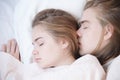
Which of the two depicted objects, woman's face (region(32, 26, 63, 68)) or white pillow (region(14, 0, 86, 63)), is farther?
white pillow (region(14, 0, 86, 63))

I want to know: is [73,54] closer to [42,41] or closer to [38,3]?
[42,41]

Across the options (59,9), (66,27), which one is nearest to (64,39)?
(66,27)

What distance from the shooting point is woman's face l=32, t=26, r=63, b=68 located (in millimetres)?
984

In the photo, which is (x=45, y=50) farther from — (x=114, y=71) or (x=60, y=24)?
(x=114, y=71)


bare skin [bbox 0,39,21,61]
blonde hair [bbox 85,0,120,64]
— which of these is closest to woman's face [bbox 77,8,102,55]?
blonde hair [bbox 85,0,120,64]

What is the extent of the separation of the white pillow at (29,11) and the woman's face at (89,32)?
10 centimetres

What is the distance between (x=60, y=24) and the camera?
1.03 meters

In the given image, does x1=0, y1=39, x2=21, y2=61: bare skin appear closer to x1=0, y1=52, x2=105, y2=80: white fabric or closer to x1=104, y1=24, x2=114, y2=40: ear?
x1=0, y1=52, x2=105, y2=80: white fabric

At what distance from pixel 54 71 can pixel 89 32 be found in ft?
0.68

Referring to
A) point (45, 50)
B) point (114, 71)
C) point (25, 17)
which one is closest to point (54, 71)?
point (45, 50)

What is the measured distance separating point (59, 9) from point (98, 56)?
0.25 metres

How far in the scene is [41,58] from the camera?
990 mm

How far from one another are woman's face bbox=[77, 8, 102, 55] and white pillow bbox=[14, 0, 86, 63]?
0.10 meters

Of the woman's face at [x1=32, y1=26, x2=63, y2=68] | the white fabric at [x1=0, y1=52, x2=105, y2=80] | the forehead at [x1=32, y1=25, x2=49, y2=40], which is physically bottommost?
the white fabric at [x1=0, y1=52, x2=105, y2=80]
